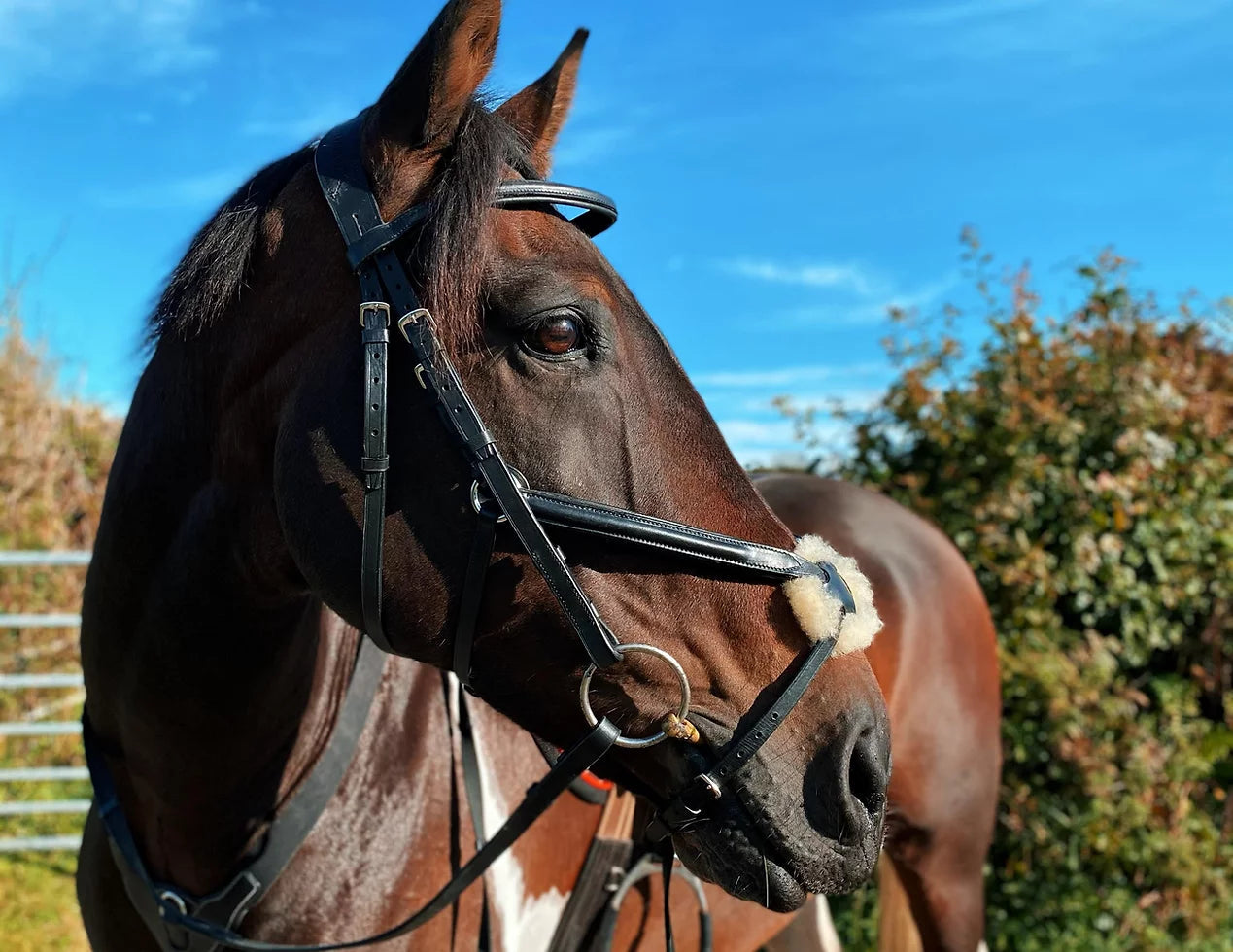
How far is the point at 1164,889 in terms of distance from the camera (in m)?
4.45

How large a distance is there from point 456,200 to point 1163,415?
4.32 metres

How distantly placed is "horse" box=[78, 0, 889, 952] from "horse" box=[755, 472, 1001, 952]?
5.78ft

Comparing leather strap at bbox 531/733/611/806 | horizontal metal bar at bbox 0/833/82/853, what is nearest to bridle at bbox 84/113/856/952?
leather strap at bbox 531/733/611/806

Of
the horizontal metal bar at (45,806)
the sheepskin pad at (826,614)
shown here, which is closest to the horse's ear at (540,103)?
the sheepskin pad at (826,614)

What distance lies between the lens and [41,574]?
6988mm

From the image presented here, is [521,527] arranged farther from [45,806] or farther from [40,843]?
[40,843]

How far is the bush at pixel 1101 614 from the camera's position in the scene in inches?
173

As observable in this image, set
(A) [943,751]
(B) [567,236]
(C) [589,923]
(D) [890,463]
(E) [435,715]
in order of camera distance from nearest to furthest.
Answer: (B) [567,236]
(E) [435,715]
(C) [589,923]
(A) [943,751]
(D) [890,463]

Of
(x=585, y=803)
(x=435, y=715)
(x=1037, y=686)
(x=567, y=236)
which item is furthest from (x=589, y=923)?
(x=1037, y=686)

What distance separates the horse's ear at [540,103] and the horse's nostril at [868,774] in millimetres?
1168

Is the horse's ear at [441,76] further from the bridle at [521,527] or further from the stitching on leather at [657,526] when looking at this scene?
the stitching on leather at [657,526]

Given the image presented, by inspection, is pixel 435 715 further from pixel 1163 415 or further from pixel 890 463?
pixel 1163 415

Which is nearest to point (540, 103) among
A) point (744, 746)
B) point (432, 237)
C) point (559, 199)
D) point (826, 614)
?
point (559, 199)

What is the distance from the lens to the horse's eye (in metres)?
1.42
